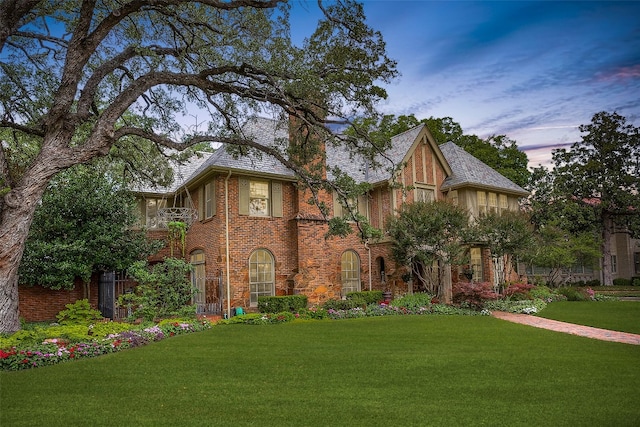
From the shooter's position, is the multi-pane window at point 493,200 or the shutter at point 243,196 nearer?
the shutter at point 243,196

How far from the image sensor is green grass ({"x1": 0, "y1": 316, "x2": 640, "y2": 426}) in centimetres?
526

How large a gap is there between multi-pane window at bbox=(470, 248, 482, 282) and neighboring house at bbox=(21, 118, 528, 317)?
0.27 ft

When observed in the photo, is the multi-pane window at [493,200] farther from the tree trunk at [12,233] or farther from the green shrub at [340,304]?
the tree trunk at [12,233]

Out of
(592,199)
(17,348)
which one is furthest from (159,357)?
(592,199)

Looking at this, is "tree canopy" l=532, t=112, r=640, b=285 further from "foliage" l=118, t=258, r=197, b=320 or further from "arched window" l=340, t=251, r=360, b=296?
"foliage" l=118, t=258, r=197, b=320

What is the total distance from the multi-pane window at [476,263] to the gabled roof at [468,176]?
3288mm

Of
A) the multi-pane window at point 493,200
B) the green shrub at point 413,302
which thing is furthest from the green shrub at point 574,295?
the green shrub at point 413,302

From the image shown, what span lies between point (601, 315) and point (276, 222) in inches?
474

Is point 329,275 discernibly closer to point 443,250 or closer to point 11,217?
point 443,250

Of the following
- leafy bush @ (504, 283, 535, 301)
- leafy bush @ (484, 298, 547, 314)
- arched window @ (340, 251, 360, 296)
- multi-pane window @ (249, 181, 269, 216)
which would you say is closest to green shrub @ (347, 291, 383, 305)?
arched window @ (340, 251, 360, 296)

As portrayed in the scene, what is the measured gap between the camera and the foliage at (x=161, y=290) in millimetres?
13312

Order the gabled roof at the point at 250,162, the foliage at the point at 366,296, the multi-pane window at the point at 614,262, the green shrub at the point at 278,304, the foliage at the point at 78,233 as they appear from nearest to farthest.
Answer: the green shrub at the point at 278,304, the foliage at the point at 78,233, the gabled roof at the point at 250,162, the foliage at the point at 366,296, the multi-pane window at the point at 614,262

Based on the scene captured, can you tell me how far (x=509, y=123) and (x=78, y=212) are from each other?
15.5m

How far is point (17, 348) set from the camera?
8.38 m
